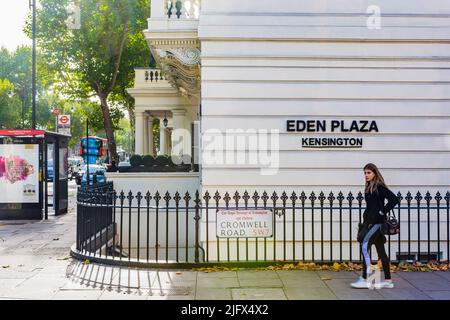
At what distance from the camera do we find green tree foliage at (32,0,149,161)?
3441 cm

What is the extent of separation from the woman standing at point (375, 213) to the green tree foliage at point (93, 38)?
1172 inches

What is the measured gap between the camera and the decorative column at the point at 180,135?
66.4 feet

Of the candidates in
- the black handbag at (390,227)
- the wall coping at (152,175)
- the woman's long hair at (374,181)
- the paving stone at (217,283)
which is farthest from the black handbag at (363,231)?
the wall coping at (152,175)

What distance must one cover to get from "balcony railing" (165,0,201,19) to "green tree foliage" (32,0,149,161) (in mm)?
24040

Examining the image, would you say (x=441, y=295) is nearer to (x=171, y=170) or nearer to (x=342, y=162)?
(x=342, y=162)

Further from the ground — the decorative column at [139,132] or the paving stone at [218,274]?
the decorative column at [139,132]

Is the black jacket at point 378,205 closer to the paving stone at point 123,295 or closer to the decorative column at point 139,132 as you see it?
the paving stone at point 123,295

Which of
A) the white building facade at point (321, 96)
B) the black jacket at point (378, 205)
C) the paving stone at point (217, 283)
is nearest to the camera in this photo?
the black jacket at point (378, 205)

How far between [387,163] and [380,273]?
2.89 m

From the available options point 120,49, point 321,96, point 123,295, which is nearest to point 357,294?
point 123,295

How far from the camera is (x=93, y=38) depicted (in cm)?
3444

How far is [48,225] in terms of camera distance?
14945 mm

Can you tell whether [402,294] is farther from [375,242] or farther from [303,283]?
[303,283]
